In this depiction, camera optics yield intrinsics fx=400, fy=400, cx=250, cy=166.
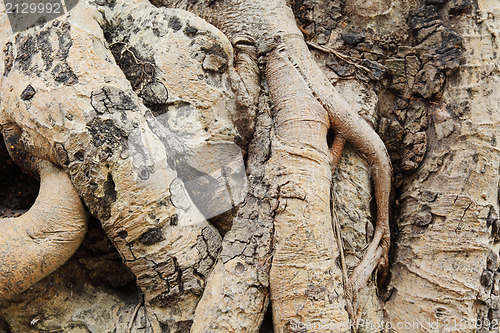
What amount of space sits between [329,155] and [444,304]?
0.94 meters

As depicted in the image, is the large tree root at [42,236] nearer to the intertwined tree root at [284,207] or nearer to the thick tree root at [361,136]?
the intertwined tree root at [284,207]

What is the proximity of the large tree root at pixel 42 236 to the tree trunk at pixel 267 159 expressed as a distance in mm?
75

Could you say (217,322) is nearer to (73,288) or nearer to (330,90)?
(73,288)

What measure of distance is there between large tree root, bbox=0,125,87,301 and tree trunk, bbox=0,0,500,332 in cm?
7

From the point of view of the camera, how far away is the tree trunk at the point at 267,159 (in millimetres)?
1883

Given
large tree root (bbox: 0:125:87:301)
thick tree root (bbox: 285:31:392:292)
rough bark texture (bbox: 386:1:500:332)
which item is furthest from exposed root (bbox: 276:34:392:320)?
large tree root (bbox: 0:125:87:301)

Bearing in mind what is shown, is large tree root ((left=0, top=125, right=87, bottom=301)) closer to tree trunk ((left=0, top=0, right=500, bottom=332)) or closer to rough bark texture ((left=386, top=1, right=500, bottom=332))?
tree trunk ((left=0, top=0, right=500, bottom=332))

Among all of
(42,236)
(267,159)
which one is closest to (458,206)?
(267,159)

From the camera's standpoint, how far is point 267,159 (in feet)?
6.90

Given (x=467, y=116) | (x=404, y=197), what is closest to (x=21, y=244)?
(x=404, y=197)

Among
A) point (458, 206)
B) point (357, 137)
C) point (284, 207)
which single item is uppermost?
point (357, 137)

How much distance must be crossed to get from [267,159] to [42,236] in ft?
3.77

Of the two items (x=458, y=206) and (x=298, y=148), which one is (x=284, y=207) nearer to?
(x=298, y=148)

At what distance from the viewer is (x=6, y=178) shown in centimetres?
252
